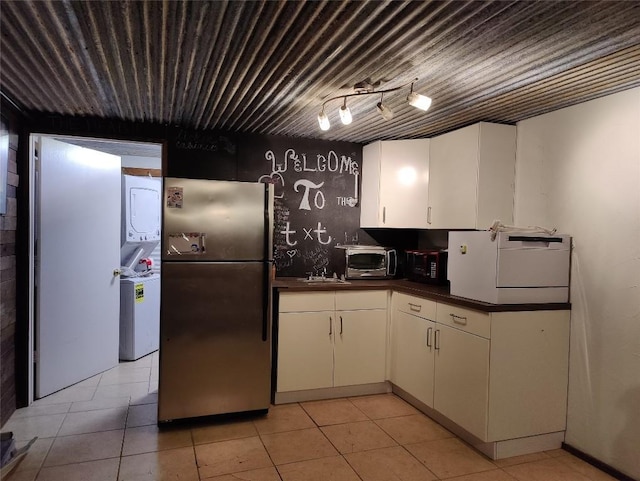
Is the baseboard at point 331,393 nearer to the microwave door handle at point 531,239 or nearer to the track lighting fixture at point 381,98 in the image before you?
the microwave door handle at point 531,239

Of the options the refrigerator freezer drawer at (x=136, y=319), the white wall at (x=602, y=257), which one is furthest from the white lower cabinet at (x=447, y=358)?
the refrigerator freezer drawer at (x=136, y=319)

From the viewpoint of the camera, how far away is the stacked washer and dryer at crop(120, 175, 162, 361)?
173 inches

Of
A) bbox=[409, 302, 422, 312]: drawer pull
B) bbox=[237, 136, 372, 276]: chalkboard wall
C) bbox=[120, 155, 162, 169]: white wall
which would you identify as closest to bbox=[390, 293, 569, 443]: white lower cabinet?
bbox=[409, 302, 422, 312]: drawer pull

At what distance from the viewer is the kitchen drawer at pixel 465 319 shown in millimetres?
2593

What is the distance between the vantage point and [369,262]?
3.86 metres

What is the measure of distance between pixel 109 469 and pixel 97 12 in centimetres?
227

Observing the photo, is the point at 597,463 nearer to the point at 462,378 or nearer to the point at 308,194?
the point at 462,378

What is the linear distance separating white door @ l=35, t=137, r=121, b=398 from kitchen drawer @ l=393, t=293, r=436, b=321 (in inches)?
103

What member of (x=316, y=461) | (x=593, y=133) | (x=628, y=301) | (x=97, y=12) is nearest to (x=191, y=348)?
(x=316, y=461)

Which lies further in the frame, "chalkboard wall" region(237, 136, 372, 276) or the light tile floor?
"chalkboard wall" region(237, 136, 372, 276)

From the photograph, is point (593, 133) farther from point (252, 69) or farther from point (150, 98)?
point (150, 98)

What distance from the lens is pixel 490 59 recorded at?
2082mm

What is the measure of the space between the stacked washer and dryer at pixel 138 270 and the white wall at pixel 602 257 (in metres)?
3.80

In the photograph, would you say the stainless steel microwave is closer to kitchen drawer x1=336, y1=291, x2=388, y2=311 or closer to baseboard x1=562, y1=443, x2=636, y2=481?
kitchen drawer x1=336, y1=291, x2=388, y2=311
